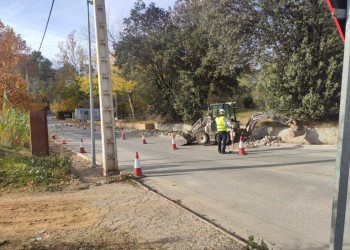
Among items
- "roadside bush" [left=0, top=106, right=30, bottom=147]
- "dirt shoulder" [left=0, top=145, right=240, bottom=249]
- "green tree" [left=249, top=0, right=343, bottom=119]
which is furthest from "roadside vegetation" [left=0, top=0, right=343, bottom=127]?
"dirt shoulder" [left=0, top=145, right=240, bottom=249]

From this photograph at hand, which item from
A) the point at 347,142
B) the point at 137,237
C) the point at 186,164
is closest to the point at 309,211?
the point at 137,237

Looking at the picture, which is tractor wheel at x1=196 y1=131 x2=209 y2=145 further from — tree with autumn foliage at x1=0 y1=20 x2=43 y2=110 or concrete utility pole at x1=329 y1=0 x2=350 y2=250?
concrete utility pole at x1=329 y1=0 x2=350 y2=250

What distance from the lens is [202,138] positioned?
1558 cm

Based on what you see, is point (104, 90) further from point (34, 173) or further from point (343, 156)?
point (343, 156)

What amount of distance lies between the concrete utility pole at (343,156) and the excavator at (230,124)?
1212 cm

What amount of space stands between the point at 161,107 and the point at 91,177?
1943 cm

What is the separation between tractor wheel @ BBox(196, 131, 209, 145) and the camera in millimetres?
15425

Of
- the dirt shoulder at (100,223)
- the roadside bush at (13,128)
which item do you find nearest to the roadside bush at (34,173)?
the dirt shoulder at (100,223)

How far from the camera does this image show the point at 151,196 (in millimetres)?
5953

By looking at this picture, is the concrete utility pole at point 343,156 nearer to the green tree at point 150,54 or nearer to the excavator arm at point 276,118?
the excavator arm at point 276,118

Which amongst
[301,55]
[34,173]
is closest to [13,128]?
[34,173]

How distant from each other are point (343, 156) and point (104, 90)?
704 cm

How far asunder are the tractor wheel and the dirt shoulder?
30.6ft

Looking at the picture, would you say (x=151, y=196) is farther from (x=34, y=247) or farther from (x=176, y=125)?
(x=176, y=125)
